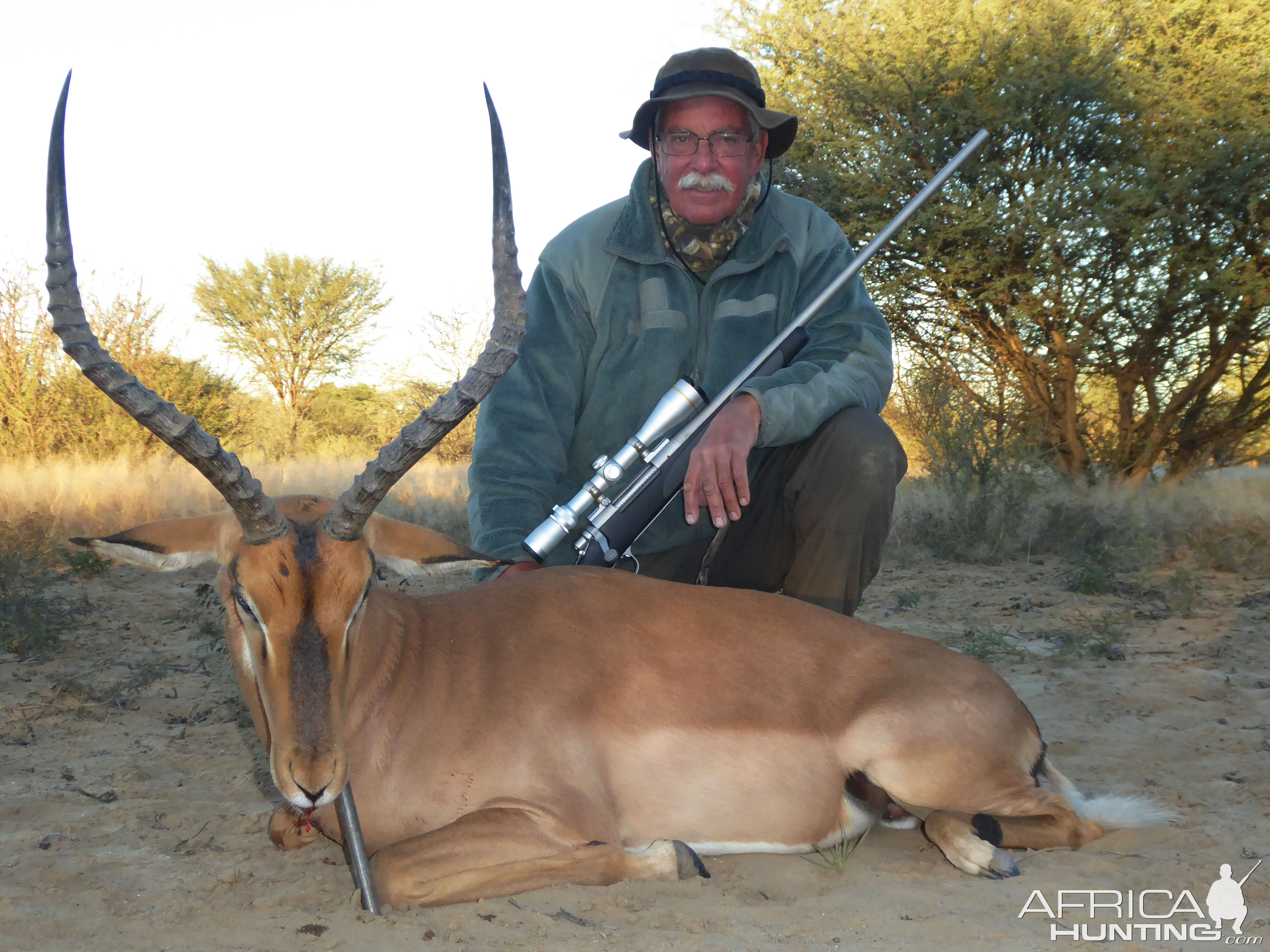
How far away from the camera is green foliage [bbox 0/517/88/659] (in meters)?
6.09

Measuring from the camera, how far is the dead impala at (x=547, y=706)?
295 centimetres

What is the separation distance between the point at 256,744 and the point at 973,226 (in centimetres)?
1146

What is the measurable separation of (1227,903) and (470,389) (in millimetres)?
2617

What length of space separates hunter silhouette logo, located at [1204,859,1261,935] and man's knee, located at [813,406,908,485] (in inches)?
79.3

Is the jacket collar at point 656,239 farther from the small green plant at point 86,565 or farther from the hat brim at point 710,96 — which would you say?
the small green plant at point 86,565

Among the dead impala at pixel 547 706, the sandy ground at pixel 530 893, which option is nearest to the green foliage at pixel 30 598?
the sandy ground at pixel 530 893

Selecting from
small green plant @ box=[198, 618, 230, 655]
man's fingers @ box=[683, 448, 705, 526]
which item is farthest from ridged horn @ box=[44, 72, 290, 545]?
small green plant @ box=[198, 618, 230, 655]

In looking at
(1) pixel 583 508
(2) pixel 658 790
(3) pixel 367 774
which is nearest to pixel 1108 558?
(1) pixel 583 508

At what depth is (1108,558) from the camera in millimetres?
9211

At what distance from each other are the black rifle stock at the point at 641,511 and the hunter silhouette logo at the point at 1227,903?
8.04 ft

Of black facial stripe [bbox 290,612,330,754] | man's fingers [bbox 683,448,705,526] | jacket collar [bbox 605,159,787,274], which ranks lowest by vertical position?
black facial stripe [bbox 290,612,330,754]

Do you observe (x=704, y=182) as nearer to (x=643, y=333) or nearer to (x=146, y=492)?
(x=643, y=333)

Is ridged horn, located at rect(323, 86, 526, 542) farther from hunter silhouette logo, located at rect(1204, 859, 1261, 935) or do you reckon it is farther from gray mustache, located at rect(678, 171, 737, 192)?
hunter silhouette logo, located at rect(1204, 859, 1261, 935)

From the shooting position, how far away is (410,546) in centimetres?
336
